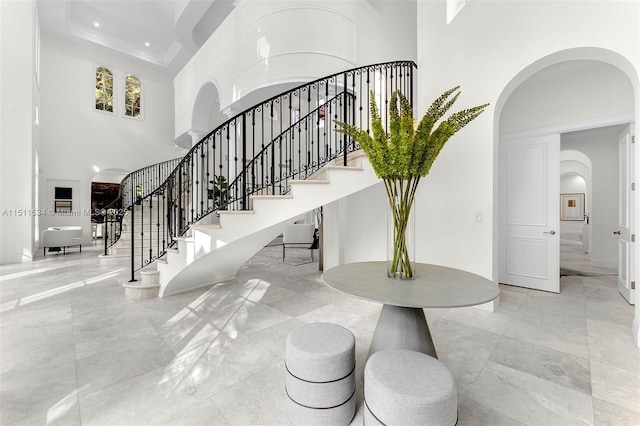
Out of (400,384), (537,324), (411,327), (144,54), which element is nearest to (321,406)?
(400,384)

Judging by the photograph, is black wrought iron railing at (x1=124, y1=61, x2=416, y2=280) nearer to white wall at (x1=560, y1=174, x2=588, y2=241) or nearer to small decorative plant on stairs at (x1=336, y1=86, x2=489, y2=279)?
small decorative plant on stairs at (x1=336, y1=86, x2=489, y2=279)

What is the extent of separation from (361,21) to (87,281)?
6.58m

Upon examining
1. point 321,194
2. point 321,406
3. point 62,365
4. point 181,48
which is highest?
point 181,48

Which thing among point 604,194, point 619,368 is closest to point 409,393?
point 619,368

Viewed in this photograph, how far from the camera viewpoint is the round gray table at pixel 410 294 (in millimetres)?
1561

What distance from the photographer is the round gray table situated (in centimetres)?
156

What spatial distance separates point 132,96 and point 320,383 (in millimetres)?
12715

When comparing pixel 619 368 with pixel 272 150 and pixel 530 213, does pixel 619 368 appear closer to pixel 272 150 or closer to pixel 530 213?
pixel 530 213

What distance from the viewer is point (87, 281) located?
15.3ft

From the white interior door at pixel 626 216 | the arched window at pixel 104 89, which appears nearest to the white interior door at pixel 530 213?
the white interior door at pixel 626 216

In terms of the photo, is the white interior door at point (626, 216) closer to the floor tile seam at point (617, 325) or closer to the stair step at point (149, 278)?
the floor tile seam at point (617, 325)

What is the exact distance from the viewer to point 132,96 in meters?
10.7

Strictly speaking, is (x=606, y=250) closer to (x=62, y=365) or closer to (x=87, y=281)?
(x=62, y=365)

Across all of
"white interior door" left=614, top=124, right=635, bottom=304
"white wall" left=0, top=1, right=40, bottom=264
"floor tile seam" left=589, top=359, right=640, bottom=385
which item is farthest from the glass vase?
"white wall" left=0, top=1, right=40, bottom=264
